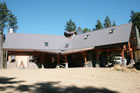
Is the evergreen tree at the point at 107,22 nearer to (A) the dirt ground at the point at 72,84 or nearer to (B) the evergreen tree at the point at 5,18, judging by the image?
(B) the evergreen tree at the point at 5,18

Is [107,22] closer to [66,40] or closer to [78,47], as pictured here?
[66,40]

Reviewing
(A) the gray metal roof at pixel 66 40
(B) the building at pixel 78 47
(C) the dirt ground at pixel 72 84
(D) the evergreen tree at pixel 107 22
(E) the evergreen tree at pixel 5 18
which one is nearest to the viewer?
(C) the dirt ground at pixel 72 84

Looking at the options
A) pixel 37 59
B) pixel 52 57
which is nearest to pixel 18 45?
pixel 37 59

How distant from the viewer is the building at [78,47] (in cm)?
1842

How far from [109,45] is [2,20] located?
33653 mm

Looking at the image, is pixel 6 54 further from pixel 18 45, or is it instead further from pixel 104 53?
pixel 104 53

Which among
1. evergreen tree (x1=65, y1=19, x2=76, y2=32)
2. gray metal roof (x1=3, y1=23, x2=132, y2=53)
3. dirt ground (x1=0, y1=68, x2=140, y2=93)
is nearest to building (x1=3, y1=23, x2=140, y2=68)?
gray metal roof (x1=3, y1=23, x2=132, y2=53)

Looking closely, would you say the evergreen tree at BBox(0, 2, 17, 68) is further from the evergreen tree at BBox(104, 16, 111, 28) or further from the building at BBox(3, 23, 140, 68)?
the evergreen tree at BBox(104, 16, 111, 28)

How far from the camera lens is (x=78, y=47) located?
22.5m

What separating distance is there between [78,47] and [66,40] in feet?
16.2

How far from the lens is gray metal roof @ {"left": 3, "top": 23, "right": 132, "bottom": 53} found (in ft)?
62.8

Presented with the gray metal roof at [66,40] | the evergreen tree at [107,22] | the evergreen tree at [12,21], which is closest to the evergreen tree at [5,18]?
the evergreen tree at [12,21]

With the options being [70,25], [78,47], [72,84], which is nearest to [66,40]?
[78,47]

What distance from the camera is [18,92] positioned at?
4.68 metres
